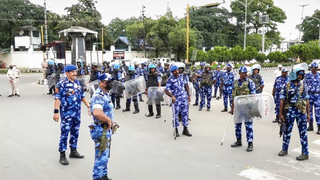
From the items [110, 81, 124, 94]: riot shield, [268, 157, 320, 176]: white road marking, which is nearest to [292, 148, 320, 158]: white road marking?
[268, 157, 320, 176]: white road marking

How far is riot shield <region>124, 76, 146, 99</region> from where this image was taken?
9961 millimetres

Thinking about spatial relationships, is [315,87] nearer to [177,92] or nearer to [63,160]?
[177,92]

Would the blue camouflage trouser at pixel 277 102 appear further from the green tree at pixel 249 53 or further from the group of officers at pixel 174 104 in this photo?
the green tree at pixel 249 53

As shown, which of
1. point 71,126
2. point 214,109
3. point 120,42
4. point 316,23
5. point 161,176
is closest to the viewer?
point 161,176

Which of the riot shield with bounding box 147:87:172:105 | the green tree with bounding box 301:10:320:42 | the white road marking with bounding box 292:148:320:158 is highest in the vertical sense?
the green tree with bounding box 301:10:320:42

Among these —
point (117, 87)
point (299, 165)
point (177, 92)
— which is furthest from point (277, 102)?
point (117, 87)

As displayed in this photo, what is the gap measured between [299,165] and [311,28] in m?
80.2

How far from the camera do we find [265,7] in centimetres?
6141

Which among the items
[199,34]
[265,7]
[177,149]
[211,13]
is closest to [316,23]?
[265,7]

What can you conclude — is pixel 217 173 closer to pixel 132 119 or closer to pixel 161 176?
pixel 161 176

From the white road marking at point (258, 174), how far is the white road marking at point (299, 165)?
0.57m

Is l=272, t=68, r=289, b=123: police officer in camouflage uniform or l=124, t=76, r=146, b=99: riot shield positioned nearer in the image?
l=272, t=68, r=289, b=123: police officer in camouflage uniform

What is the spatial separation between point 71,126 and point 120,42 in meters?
49.1

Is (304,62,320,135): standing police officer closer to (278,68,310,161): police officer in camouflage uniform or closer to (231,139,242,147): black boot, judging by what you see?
(278,68,310,161): police officer in camouflage uniform
